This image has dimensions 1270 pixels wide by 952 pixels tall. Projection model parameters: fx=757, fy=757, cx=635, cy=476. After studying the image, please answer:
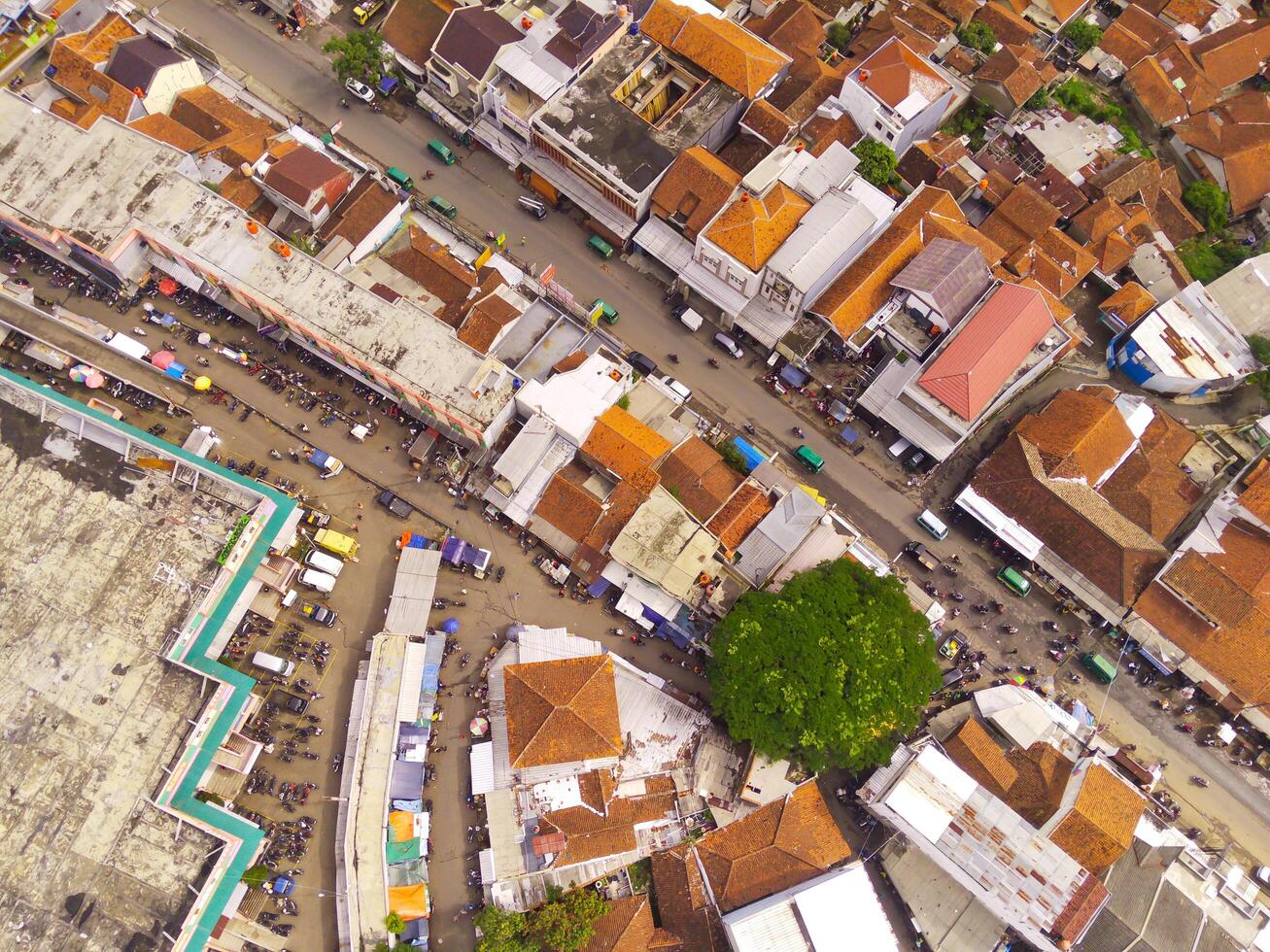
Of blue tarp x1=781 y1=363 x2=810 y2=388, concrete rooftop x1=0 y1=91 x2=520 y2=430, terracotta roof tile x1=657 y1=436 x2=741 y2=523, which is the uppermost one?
blue tarp x1=781 y1=363 x2=810 y2=388

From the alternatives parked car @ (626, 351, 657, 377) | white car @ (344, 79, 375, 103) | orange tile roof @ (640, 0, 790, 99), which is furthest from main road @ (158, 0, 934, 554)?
orange tile roof @ (640, 0, 790, 99)

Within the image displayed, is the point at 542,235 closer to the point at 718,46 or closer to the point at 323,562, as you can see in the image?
the point at 718,46

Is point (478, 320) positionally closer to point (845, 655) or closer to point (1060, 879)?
point (845, 655)

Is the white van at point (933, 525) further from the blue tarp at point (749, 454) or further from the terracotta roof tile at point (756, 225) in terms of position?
the terracotta roof tile at point (756, 225)

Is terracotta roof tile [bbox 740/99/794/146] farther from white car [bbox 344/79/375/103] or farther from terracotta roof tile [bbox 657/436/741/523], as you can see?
white car [bbox 344/79/375/103]

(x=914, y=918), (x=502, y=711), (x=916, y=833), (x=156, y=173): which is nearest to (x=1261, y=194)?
(x=916, y=833)

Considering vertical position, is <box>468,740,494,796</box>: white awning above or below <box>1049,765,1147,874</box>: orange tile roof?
below
